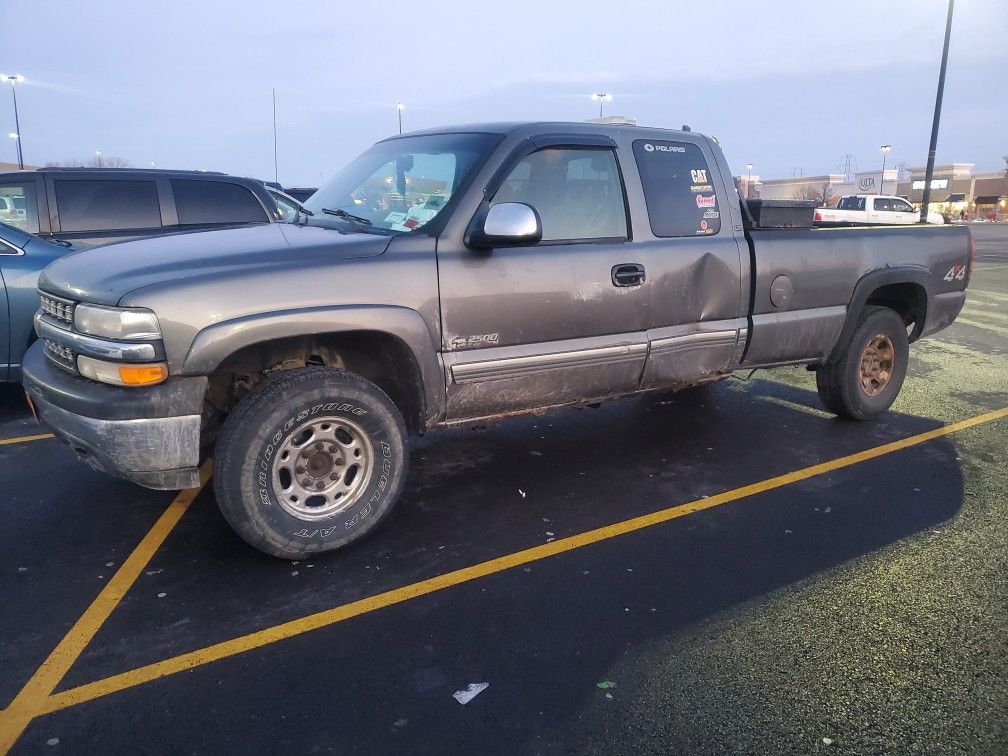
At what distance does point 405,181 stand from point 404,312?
1.04 metres

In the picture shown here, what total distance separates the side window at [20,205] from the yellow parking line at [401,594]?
484 centimetres

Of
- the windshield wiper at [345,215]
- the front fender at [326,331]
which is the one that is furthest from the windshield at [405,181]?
the front fender at [326,331]

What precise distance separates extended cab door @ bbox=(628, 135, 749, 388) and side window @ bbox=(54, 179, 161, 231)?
456 cm

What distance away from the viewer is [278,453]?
3338 millimetres

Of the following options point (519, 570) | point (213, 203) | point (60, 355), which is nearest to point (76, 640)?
point (60, 355)

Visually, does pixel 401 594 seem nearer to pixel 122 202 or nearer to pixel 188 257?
pixel 188 257

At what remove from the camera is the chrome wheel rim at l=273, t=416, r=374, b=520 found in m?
3.41

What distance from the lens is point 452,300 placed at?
3600 mm

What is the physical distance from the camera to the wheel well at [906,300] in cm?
560

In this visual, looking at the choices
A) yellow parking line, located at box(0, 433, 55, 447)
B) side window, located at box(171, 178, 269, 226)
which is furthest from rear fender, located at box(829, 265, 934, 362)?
yellow parking line, located at box(0, 433, 55, 447)

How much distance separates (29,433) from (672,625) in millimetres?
4639

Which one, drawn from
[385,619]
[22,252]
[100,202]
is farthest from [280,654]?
[100,202]

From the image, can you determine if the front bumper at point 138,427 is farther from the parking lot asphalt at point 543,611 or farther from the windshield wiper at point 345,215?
the windshield wiper at point 345,215

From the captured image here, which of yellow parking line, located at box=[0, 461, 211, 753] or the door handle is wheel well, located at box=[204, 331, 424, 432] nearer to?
yellow parking line, located at box=[0, 461, 211, 753]
